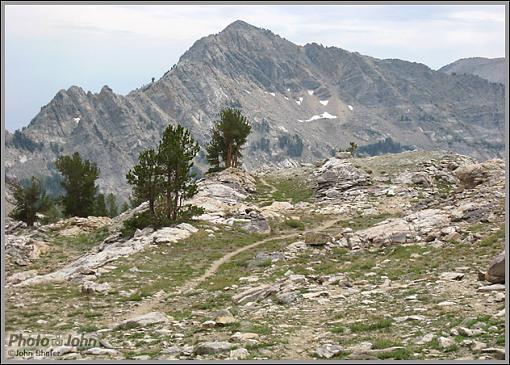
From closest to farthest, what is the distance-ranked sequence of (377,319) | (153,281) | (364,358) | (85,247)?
(364,358) → (377,319) → (153,281) → (85,247)

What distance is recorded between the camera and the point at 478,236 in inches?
1071

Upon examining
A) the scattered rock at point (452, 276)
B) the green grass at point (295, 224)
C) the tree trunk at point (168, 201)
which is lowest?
the scattered rock at point (452, 276)

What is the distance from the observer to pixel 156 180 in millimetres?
42500

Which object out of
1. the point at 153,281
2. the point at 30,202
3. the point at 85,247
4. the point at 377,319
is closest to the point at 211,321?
the point at 377,319

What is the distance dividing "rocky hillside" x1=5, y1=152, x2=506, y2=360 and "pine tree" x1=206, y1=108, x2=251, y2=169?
16.2 m

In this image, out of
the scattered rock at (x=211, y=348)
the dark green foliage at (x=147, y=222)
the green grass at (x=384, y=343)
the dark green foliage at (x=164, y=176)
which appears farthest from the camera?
the dark green foliage at (x=164, y=176)

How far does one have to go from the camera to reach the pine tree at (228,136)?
67.1 metres

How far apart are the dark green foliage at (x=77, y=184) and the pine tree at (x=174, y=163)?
84.1 ft

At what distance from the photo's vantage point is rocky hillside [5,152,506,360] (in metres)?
14.6

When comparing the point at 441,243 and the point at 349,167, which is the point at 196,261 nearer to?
the point at 441,243

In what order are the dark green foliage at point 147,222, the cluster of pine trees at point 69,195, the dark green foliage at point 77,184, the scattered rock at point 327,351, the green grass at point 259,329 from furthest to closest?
the dark green foliage at point 77,184, the cluster of pine trees at point 69,195, the dark green foliage at point 147,222, the green grass at point 259,329, the scattered rock at point 327,351

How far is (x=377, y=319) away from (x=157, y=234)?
985 inches

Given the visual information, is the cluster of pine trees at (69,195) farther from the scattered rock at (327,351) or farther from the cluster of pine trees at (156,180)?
the scattered rock at (327,351)

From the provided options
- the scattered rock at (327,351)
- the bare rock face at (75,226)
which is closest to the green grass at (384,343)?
the scattered rock at (327,351)
